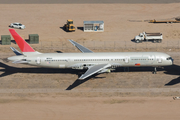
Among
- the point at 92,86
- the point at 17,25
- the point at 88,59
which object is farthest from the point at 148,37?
the point at 17,25

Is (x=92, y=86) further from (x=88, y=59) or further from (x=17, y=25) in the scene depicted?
(x=17, y=25)

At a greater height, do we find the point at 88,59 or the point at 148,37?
the point at 148,37

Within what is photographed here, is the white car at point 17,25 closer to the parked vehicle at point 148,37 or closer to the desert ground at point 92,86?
the desert ground at point 92,86

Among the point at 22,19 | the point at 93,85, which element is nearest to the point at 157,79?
the point at 93,85

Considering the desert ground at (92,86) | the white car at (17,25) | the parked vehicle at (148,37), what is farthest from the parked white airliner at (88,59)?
the white car at (17,25)

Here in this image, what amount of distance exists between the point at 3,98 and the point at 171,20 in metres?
81.0

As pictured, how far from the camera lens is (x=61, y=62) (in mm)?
63000

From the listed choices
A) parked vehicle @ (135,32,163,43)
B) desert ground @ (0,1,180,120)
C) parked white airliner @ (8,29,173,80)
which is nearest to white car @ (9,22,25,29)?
desert ground @ (0,1,180,120)

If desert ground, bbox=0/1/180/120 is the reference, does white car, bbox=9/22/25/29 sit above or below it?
above

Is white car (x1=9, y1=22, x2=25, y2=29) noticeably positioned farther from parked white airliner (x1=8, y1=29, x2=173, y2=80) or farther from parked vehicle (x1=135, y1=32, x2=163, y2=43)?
parked vehicle (x1=135, y1=32, x2=163, y2=43)

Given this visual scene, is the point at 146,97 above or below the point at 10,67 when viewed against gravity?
below

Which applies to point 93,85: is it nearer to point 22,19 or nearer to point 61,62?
point 61,62

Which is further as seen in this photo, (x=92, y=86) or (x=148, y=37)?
(x=148, y=37)

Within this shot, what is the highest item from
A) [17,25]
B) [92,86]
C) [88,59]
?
[17,25]
